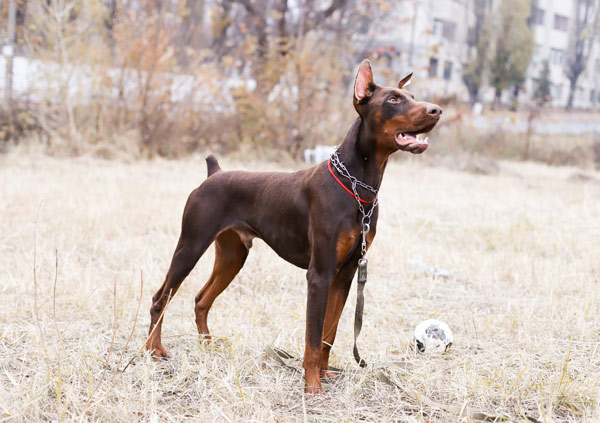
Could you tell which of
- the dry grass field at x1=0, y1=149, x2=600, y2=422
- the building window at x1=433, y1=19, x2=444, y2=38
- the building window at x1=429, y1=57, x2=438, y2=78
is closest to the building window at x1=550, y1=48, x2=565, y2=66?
the building window at x1=429, y1=57, x2=438, y2=78

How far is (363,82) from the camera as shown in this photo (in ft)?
9.00

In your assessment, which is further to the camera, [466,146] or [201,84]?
[466,146]

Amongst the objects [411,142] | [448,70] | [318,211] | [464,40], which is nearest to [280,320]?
[318,211]

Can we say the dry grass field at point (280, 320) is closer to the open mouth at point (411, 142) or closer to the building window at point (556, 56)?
the open mouth at point (411, 142)

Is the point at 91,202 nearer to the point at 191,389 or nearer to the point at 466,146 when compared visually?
the point at 191,389

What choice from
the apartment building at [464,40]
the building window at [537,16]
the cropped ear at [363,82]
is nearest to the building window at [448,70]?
the apartment building at [464,40]

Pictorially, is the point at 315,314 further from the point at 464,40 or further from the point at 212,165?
the point at 464,40

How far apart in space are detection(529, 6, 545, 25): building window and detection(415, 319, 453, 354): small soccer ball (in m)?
33.4

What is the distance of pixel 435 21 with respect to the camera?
32125 millimetres

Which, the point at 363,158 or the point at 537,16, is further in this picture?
the point at 537,16

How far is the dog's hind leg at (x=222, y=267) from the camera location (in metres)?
3.44

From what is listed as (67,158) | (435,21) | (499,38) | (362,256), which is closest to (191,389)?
(362,256)

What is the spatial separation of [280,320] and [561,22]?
3908 centimetres

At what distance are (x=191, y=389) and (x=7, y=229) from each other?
3588 millimetres
